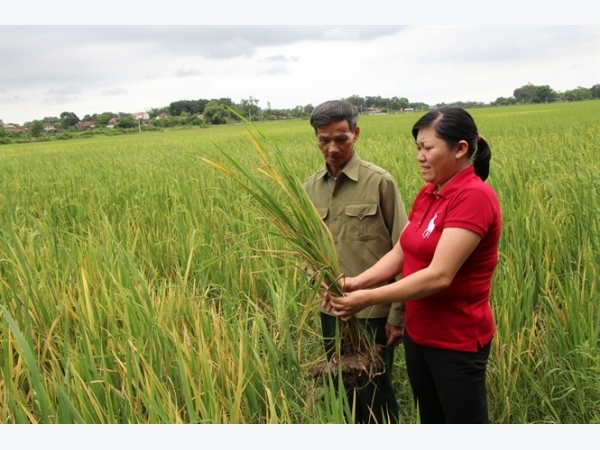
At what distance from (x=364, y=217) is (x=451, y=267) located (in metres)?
0.49

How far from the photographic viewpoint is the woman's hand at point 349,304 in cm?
128

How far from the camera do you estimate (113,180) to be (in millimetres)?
5141

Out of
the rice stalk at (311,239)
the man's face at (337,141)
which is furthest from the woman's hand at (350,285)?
the man's face at (337,141)

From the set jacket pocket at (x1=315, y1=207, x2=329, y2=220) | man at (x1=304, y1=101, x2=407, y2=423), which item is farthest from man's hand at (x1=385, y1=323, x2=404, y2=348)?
jacket pocket at (x1=315, y1=207, x2=329, y2=220)

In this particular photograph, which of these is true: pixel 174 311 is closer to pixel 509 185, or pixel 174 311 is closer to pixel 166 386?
pixel 166 386

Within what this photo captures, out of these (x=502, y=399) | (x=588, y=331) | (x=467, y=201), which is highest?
(x=467, y=201)

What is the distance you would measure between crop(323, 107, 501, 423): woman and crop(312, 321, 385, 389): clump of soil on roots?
138 mm

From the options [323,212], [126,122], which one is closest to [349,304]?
[323,212]

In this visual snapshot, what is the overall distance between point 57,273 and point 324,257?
5.01 ft

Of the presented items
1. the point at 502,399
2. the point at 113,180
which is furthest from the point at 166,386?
the point at 113,180

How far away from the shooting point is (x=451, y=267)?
1178 millimetres

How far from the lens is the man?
158cm

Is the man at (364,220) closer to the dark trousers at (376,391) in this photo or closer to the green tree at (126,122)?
the dark trousers at (376,391)

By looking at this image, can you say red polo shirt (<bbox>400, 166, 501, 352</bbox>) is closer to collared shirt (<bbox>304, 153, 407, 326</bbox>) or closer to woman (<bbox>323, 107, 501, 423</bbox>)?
woman (<bbox>323, 107, 501, 423</bbox>)
